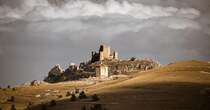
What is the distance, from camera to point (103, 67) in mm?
131500

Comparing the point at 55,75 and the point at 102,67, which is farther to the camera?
the point at 55,75

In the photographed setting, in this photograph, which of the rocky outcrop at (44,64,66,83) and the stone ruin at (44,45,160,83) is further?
the rocky outcrop at (44,64,66,83)

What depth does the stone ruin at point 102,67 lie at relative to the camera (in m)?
134

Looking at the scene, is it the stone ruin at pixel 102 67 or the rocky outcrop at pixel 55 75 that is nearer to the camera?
the stone ruin at pixel 102 67

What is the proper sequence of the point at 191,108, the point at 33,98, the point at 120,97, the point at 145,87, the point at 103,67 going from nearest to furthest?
the point at 191,108
the point at 120,97
the point at 145,87
the point at 33,98
the point at 103,67

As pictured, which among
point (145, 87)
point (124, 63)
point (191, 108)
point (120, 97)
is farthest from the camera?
point (124, 63)

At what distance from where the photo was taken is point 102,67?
131125 mm

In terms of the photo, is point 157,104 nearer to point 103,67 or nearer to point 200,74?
point 200,74

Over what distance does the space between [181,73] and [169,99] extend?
3199 cm

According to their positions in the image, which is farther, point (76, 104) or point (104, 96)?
point (104, 96)

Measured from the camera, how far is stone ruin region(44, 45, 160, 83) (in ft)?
440

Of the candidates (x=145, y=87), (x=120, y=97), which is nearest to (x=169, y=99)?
(x=120, y=97)

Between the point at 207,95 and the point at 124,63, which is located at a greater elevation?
the point at 124,63

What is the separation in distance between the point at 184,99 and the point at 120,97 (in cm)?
889
